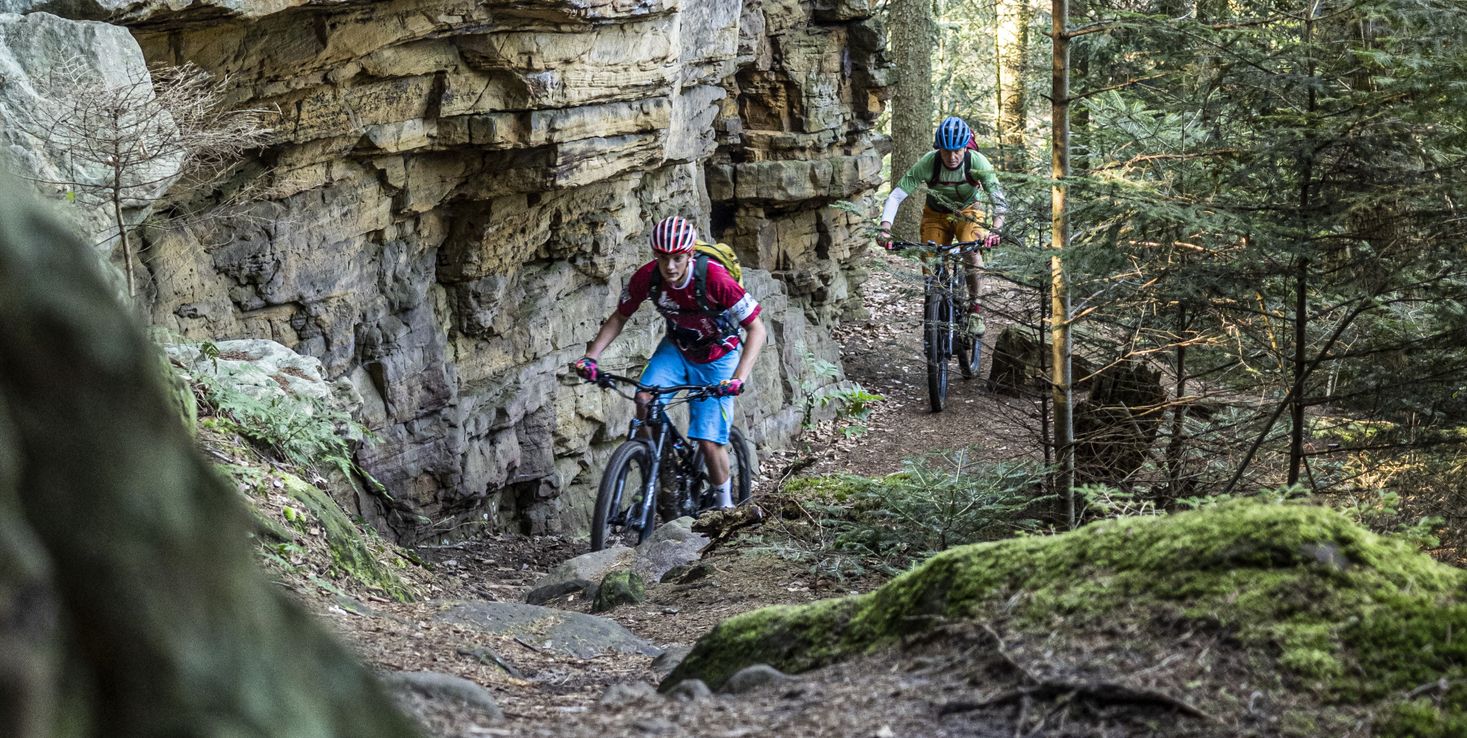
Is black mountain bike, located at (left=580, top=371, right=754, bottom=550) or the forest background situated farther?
black mountain bike, located at (left=580, top=371, right=754, bottom=550)

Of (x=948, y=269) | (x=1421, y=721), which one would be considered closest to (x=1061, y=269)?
(x=1421, y=721)

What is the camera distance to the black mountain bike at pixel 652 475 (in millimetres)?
8180

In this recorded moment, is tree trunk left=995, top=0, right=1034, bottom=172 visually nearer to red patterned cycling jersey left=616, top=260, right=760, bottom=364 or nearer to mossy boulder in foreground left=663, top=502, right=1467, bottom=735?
red patterned cycling jersey left=616, top=260, right=760, bottom=364

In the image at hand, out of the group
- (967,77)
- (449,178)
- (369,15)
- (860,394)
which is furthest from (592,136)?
(967,77)

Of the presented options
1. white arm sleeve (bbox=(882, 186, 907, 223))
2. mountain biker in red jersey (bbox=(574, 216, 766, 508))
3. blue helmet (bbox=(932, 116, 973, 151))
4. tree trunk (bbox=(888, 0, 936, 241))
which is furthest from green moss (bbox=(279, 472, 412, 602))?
tree trunk (bbox=(888, 0, 936, 241))

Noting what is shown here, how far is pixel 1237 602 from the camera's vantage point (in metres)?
2.78

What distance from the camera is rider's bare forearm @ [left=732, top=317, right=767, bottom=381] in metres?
8.19

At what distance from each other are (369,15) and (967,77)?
22696 mm

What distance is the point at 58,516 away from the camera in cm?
145

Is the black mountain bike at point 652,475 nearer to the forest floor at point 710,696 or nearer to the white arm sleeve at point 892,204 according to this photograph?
the forest floor at point 710,696

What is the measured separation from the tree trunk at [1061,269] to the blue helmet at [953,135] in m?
4.14

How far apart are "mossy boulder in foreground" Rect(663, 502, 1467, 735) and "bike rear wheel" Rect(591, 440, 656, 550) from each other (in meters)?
4.60

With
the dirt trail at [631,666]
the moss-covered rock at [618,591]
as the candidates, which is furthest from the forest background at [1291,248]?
the moss-covered rock at [618,591]

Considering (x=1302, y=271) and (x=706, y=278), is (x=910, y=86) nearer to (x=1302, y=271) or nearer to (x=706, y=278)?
(x=706, y=278)
